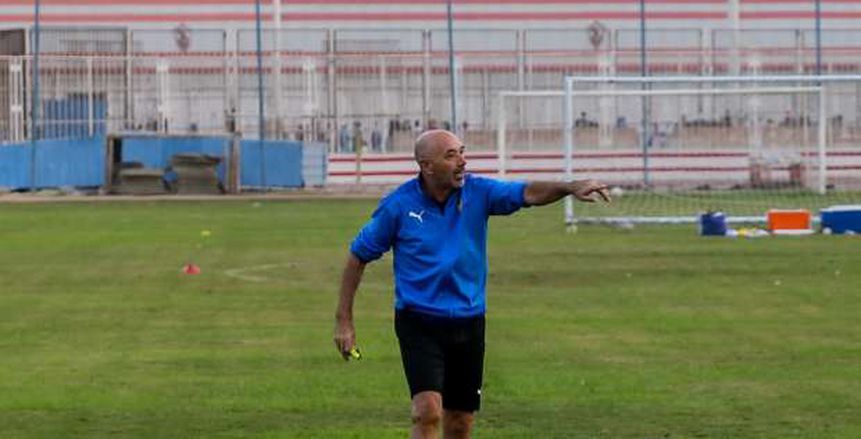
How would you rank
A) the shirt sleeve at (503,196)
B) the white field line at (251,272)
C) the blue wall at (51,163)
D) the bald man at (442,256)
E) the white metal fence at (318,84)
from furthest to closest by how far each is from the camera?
the white metal fence at (318,84)
the blue wall at (51,163)
the white field line at (251,272)
the shirt sleeve at (503,196)
the bald man at (442,256)

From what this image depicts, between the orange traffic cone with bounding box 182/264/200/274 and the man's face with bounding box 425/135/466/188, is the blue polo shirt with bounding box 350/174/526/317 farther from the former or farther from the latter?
the orange traffic cone with bounding box 182/264/200/274

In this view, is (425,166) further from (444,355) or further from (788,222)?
(788,222)

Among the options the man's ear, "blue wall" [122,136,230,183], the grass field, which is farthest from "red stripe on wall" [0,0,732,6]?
the man's ear

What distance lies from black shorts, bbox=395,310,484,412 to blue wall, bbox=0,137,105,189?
129 ft

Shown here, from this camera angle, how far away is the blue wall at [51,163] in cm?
4975

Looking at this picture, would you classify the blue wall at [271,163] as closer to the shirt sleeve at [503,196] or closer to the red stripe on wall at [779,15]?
the red stripe on wall at [779,15]

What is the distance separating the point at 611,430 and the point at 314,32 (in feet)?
151

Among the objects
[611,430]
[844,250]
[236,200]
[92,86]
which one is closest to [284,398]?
[611,430]

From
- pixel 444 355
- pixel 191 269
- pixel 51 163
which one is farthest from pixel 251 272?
pixel 51 163

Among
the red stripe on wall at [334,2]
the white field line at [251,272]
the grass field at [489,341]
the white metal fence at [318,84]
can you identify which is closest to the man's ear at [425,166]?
the grass field at [489,341]

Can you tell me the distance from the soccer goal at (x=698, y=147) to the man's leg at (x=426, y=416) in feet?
82.1

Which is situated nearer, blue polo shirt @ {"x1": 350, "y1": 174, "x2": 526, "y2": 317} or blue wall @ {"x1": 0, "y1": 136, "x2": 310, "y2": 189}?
blue polo shirt @ {"x1": 350, "y1": 174, "x2": 526, "y2": 317}

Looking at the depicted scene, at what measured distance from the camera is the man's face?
1065cm

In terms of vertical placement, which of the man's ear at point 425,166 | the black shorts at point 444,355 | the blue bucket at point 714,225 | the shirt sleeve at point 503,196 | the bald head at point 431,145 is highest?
the bald head at point 431,145
